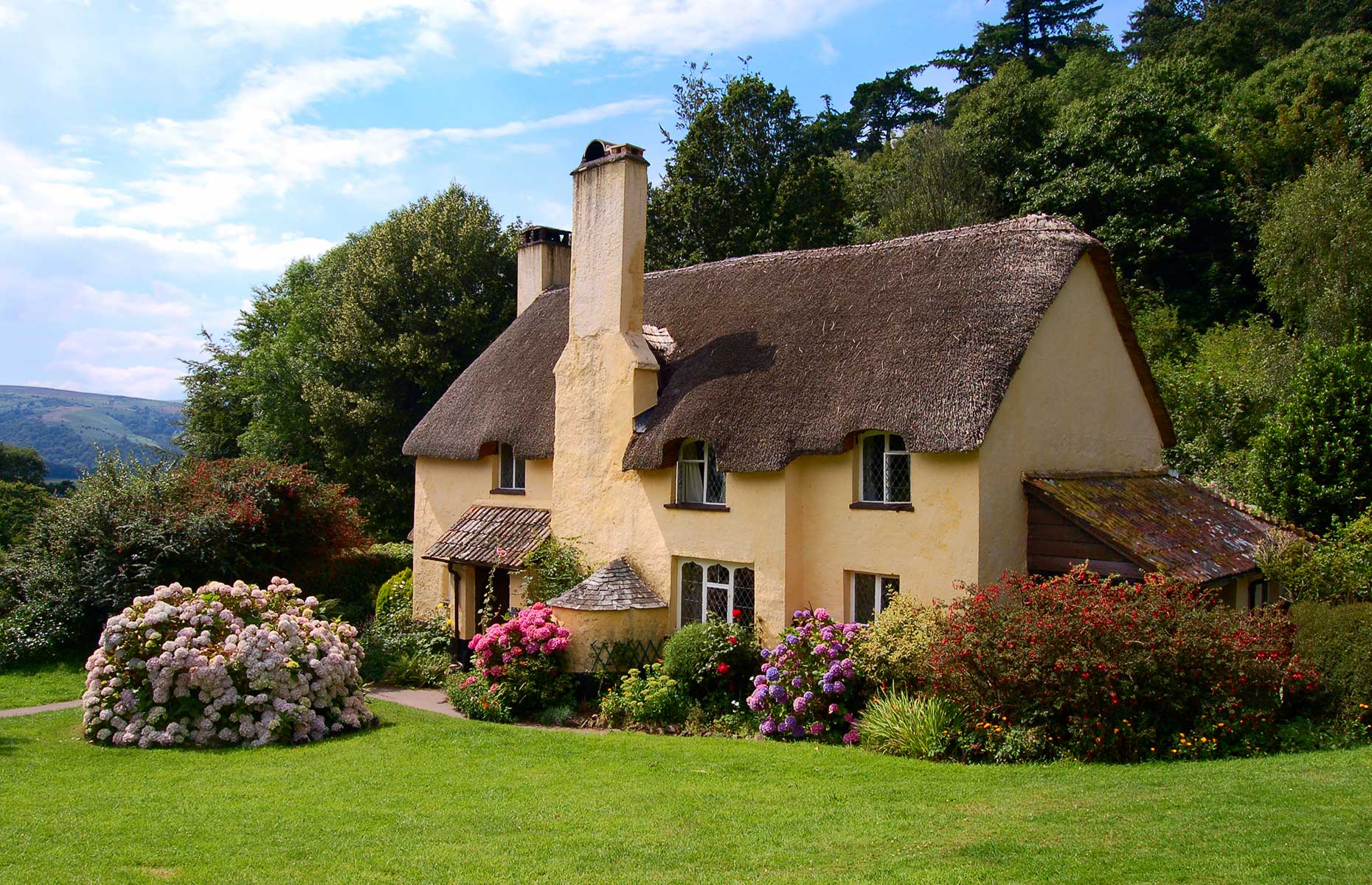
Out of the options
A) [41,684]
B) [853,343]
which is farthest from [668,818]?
[41,684]

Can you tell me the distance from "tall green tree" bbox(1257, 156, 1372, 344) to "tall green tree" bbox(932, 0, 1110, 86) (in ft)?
79.7

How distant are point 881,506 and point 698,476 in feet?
11.9

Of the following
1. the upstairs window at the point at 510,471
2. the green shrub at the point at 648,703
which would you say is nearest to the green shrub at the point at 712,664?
the green shrub at the point at 648,703

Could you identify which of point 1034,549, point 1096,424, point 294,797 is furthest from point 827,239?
point 294,797

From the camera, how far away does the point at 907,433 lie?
13969 millimetres

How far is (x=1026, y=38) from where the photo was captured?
54250mm

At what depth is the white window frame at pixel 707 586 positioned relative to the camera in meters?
16.2

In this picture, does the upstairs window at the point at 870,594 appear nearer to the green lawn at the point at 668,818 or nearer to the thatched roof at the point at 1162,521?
the thatched roof at the point at 1162,521

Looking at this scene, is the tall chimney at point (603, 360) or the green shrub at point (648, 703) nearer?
the green shrub at point (648, 703)

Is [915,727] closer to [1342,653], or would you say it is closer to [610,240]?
[1342,653]

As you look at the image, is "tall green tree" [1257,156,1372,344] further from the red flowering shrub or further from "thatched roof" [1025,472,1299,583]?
the red flowering shrub

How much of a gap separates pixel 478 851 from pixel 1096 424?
498 inches

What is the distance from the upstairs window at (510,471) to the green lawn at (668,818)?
31.4ft

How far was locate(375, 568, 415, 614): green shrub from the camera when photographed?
24016mm
